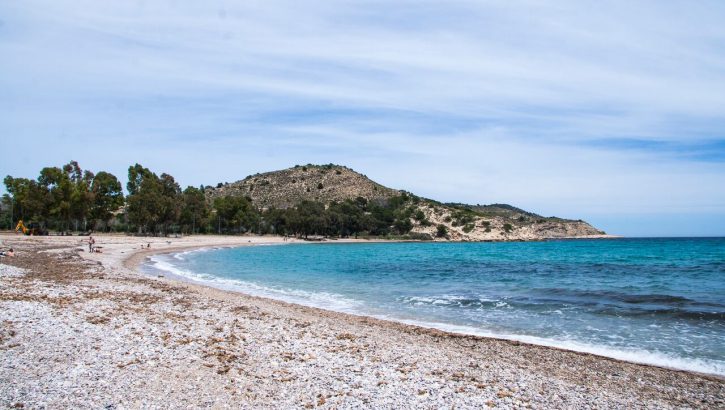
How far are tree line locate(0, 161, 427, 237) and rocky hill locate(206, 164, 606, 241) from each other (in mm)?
4581

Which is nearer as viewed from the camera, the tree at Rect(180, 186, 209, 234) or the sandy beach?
the sandy beach

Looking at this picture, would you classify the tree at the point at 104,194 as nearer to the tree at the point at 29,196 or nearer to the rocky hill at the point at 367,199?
the tree at the point at 29,196

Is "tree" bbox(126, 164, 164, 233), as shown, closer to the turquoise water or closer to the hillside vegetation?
the hillside vegetation

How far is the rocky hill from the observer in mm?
148125

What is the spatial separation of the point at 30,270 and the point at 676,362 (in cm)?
2597

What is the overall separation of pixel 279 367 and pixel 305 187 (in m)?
156

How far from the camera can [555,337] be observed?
46.8ft

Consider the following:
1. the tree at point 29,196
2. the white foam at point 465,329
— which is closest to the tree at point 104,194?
the tree at point 29,196

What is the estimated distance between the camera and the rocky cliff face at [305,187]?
15650cm

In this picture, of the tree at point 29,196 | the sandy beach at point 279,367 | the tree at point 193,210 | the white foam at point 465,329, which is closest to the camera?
the sandy beach at point 279,367

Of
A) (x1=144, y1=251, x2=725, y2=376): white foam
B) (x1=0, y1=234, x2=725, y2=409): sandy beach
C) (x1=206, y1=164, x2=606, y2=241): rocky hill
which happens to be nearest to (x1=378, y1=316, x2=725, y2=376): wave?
(x1=144, y1=251, x2=725, y2=376): white foam

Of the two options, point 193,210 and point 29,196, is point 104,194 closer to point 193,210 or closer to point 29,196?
point 29,196

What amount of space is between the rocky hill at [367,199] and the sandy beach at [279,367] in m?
127

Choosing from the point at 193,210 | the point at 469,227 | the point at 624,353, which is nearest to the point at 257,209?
the point at 193,210
